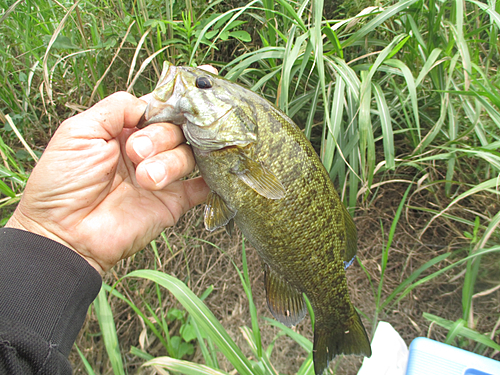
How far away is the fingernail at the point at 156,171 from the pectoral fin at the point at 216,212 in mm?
247

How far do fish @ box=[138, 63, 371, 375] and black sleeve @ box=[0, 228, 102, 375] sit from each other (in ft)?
1.94

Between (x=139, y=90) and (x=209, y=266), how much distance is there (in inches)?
59.8

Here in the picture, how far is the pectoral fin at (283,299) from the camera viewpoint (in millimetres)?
1478

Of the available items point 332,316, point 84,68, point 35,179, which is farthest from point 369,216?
point 84,68

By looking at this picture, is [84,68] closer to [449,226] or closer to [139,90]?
[139,90]

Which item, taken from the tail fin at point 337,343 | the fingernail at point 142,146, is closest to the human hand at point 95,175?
the fingernail at point 142,146

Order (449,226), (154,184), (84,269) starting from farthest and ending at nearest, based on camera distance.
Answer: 1. (449,226)
2. (84,269)
3. (154,184)

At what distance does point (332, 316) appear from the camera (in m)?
1.45

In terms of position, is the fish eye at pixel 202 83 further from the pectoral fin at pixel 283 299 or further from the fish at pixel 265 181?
the pectoral fin at pixel 283 299

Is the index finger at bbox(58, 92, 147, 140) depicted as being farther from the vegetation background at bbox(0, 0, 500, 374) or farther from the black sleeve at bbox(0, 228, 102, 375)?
the vegetation background at bbox(0, 0, 500, 374)

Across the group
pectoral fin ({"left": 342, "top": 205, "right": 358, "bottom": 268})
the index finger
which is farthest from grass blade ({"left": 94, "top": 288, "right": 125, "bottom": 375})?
pectoral fin ({"left": 342, "top": 205, "right": 358, "bottom": 268})

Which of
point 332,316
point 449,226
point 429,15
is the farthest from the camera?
point 449,226

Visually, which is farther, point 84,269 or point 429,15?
point 429,15

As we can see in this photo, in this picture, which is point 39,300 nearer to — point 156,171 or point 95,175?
point 95,175
